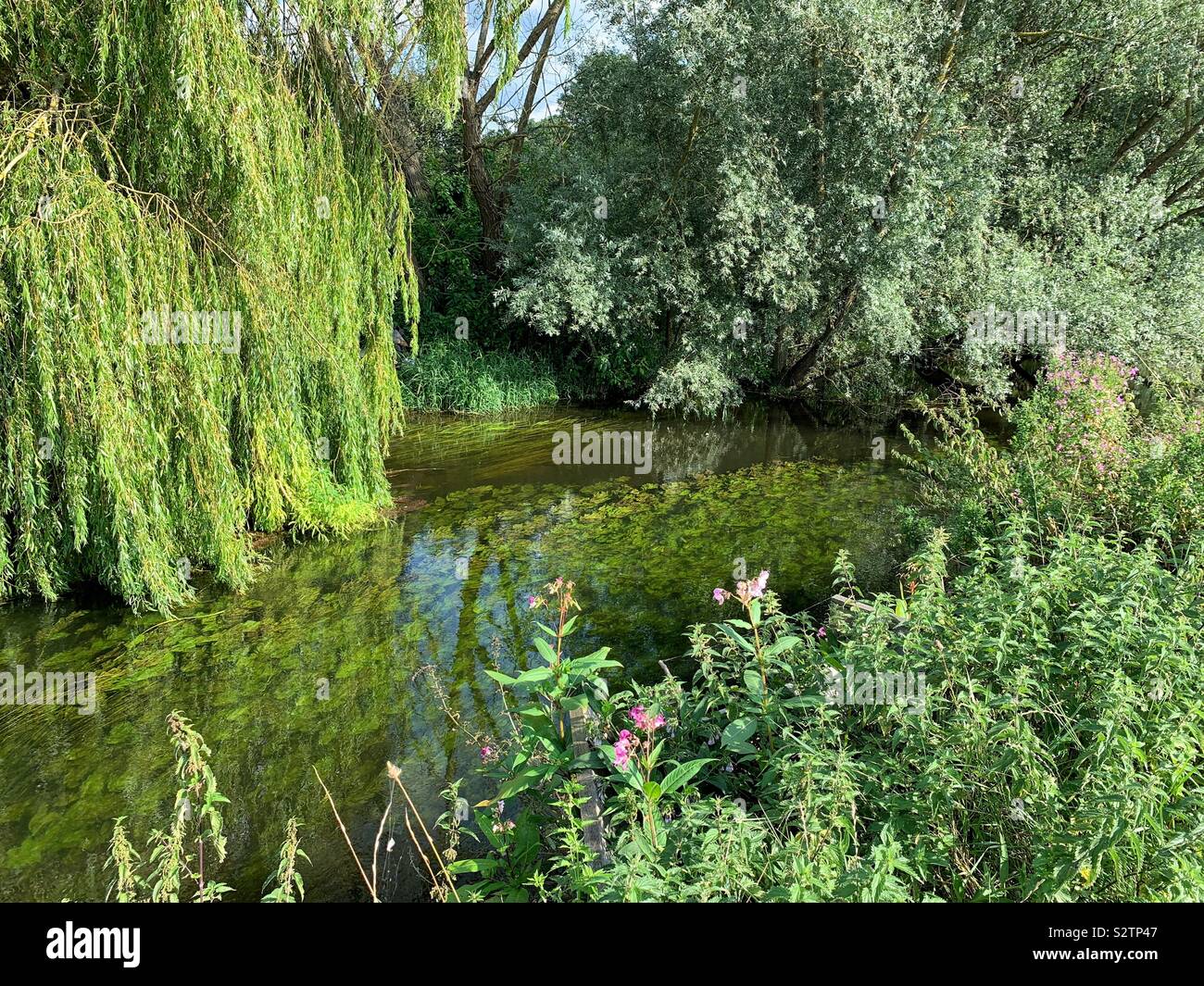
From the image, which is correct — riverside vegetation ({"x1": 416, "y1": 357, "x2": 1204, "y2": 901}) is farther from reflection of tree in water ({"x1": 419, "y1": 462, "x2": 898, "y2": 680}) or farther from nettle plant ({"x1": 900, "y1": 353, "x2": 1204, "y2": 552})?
reflection of tree in water ({"x1": 419, "y1": 462, "x2": 898, "y2": 680})

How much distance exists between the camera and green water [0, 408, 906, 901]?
3.76 meters

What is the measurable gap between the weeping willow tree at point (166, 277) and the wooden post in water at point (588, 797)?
402cm

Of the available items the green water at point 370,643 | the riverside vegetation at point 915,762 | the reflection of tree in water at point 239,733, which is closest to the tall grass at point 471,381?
the green water at point 370,643

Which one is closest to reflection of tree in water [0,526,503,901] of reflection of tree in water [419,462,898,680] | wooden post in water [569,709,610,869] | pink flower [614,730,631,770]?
reflection of tree in water [419,462,898,680]

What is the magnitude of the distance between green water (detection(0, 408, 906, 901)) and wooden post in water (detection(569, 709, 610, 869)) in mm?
1323

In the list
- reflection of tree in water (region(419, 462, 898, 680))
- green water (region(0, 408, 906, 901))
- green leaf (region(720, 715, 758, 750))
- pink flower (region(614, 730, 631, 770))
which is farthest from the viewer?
reflection of tree in water (region(419, 462, 898, 680))

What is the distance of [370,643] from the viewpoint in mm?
5562

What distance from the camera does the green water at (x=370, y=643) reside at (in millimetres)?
3764

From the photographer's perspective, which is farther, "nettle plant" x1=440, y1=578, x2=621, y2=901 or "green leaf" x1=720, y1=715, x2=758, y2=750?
"green leaf" x1=720, y1=715, x2=758, y2=750

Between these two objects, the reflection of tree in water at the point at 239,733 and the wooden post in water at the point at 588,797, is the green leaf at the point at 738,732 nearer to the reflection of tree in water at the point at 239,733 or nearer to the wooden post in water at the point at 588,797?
the wooden post in water at the point at 588,797

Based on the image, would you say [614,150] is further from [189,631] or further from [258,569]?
[189,631]

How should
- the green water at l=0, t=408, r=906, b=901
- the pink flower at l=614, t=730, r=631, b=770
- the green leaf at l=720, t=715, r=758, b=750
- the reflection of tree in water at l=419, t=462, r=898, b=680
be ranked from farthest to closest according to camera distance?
the reflection of tree in water at l=419, t=462, r=898, b=680
the green water at l=0, t=408, r=906, b=901
the green leaf at l=720, t=715, r=758, b=750
the pink flower at l=614, t=730, r=631, b=770

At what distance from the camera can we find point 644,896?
2070mm

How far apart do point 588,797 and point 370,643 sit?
136 inches
